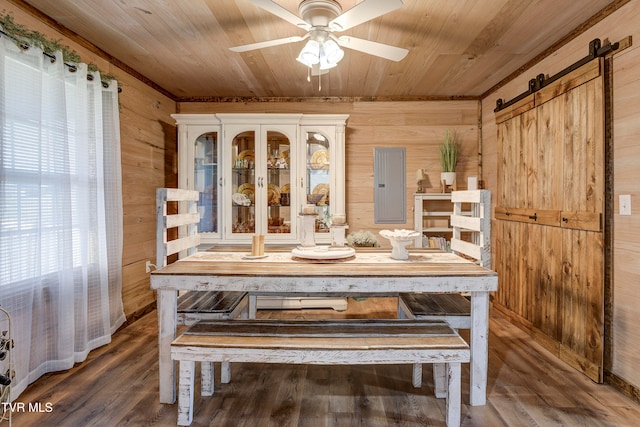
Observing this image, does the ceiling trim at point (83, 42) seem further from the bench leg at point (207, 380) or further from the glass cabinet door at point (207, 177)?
the bench leg at point (207, 380)

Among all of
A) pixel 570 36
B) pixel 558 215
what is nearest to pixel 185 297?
pixel 558 215

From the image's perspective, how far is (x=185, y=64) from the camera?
310 cm

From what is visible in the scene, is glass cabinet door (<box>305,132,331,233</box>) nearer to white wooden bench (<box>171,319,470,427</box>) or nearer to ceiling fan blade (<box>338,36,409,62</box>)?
ceiling fan blade (<box>338,36,409,62</box>)

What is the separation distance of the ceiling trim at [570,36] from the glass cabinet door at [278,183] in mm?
2158

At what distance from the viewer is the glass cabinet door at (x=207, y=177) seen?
373cm

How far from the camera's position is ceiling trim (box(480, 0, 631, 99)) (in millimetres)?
2115

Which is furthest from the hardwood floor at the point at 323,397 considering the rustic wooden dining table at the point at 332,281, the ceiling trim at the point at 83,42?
the ceiling trim at the point at 83,42

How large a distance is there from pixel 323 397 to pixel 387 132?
2898mm

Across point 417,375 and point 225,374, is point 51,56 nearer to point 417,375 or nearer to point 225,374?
point 225,374

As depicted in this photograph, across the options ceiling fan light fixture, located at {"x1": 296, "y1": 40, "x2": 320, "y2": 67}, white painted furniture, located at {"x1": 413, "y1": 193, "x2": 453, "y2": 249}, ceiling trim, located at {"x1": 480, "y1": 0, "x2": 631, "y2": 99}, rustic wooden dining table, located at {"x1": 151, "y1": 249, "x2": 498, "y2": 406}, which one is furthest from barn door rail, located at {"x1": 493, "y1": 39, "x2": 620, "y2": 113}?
ceiling fan light fixture, located at {"x1": 296, "y1": 40, "x2": 320, "y2": 67}

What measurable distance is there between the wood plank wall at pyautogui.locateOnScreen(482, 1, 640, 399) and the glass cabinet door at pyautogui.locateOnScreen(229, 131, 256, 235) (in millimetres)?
2874

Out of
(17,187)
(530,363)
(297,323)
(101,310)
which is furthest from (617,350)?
(17,187)

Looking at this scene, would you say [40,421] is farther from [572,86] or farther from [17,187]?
[572,86]

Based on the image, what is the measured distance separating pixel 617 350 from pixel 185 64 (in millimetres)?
3649
